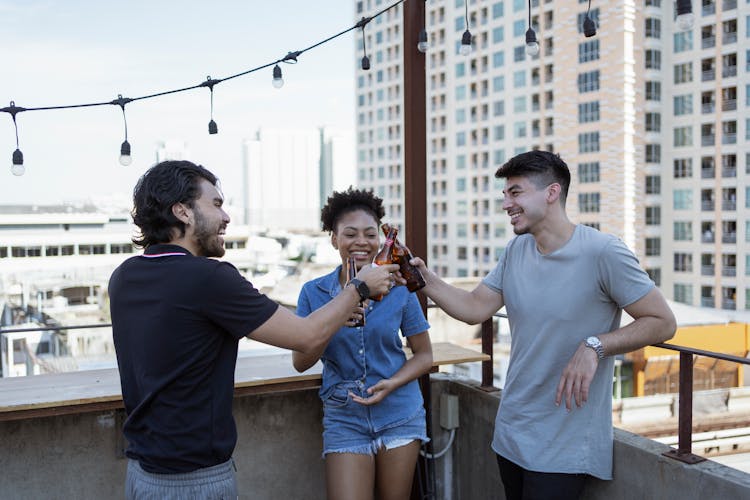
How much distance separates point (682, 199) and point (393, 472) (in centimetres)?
4774

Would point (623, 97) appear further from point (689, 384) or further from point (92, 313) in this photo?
point (689, 384)

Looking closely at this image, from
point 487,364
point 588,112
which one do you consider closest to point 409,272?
point 487,364

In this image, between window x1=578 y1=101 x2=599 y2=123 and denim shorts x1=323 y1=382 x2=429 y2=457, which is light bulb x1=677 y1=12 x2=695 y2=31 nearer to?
denim shorts x1=323 y1=382 x2=429 y2=457

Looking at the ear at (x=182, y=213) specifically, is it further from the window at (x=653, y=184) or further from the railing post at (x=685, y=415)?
the window at (x=653, y=184)

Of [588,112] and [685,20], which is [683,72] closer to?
[588,112]

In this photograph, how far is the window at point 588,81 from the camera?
156ft

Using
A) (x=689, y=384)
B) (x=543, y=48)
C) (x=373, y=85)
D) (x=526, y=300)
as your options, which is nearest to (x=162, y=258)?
(x=526, y=300)

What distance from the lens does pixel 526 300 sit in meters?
2.47

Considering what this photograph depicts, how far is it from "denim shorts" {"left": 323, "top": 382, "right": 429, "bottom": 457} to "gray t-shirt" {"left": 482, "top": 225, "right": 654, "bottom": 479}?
0.46 meters

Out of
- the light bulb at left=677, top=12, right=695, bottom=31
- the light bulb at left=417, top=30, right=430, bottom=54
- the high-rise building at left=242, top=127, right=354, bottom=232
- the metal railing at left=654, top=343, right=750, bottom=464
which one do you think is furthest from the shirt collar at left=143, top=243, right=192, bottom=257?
the high-rise building at left=242, top=127, right=354, bottom=232

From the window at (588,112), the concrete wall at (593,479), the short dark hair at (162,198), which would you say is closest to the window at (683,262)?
the window at (588,112)

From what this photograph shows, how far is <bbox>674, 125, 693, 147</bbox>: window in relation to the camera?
4506 centimetres

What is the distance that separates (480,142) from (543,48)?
32.9ft

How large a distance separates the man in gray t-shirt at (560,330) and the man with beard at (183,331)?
795mm
